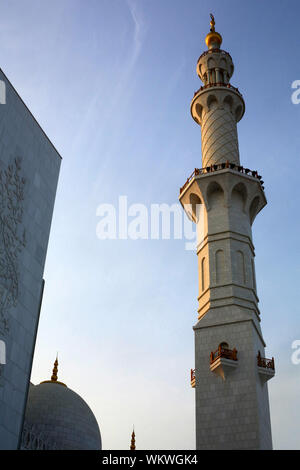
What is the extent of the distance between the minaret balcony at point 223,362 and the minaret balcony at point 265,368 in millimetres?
995

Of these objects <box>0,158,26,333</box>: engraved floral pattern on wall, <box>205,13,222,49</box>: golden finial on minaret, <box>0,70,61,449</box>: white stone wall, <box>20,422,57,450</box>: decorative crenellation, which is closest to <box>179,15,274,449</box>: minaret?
<box>205,13,222,49</box>: golden finial on minaret

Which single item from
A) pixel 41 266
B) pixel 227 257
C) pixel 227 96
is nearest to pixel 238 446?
pixel 227 257

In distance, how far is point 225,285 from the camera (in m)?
25.0

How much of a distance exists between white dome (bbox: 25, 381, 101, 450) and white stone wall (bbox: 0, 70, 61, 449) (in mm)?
10890

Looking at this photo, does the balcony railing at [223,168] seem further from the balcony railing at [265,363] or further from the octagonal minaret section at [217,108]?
the balcony railing at [265,363]

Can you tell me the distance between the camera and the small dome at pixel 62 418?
1131 inches

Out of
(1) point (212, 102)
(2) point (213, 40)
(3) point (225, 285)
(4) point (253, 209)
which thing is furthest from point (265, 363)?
(2) point (213, 40)

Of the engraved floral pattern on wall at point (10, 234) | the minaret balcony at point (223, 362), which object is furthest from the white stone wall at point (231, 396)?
the engraved floral pattern on wall at point (10, 234)

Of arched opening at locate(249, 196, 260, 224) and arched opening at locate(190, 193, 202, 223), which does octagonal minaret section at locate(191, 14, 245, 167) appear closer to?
arched opening at locate(190, 193, 202, 223)
